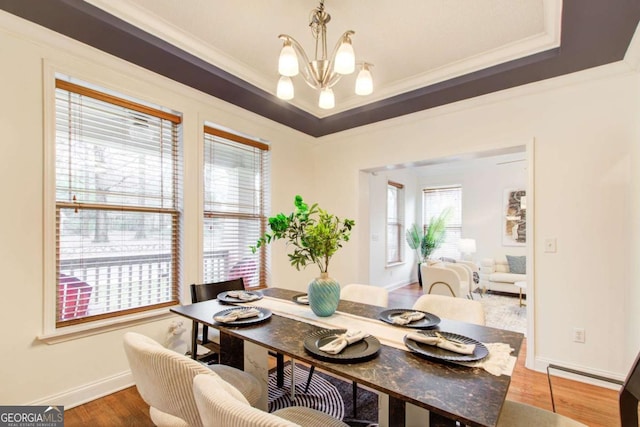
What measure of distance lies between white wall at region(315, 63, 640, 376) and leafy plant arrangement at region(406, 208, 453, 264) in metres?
4.25

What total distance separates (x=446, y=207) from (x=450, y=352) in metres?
6.60

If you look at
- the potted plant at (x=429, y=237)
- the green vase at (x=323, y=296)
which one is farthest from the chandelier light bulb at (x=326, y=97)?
the potted plant at (x=429, y=237)

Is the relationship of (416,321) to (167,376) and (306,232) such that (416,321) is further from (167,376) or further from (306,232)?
(167,376)

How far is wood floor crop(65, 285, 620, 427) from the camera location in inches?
78.0

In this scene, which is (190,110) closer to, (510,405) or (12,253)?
(12,253)

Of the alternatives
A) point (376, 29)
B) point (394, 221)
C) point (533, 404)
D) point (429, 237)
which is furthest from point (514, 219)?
point (376, 29)

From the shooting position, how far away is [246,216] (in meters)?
3.45

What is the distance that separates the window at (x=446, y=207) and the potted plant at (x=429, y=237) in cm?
13

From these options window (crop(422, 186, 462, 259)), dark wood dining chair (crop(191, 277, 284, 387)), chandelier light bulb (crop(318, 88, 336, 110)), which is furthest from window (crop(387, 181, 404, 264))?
chandelier light bulb (crop(318, 88, 336, 110))

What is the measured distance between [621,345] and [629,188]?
119 cm

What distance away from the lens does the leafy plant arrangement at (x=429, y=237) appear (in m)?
6.99

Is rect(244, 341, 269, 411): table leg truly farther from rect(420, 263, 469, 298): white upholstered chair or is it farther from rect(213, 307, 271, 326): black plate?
rect(420, 263, 469, 298): white upholstered chair

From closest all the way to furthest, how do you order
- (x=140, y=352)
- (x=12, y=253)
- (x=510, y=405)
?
(x=140, y=352) < (x=510, y=405) < (x=12, y=253)

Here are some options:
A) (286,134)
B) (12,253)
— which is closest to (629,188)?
(286,134)
